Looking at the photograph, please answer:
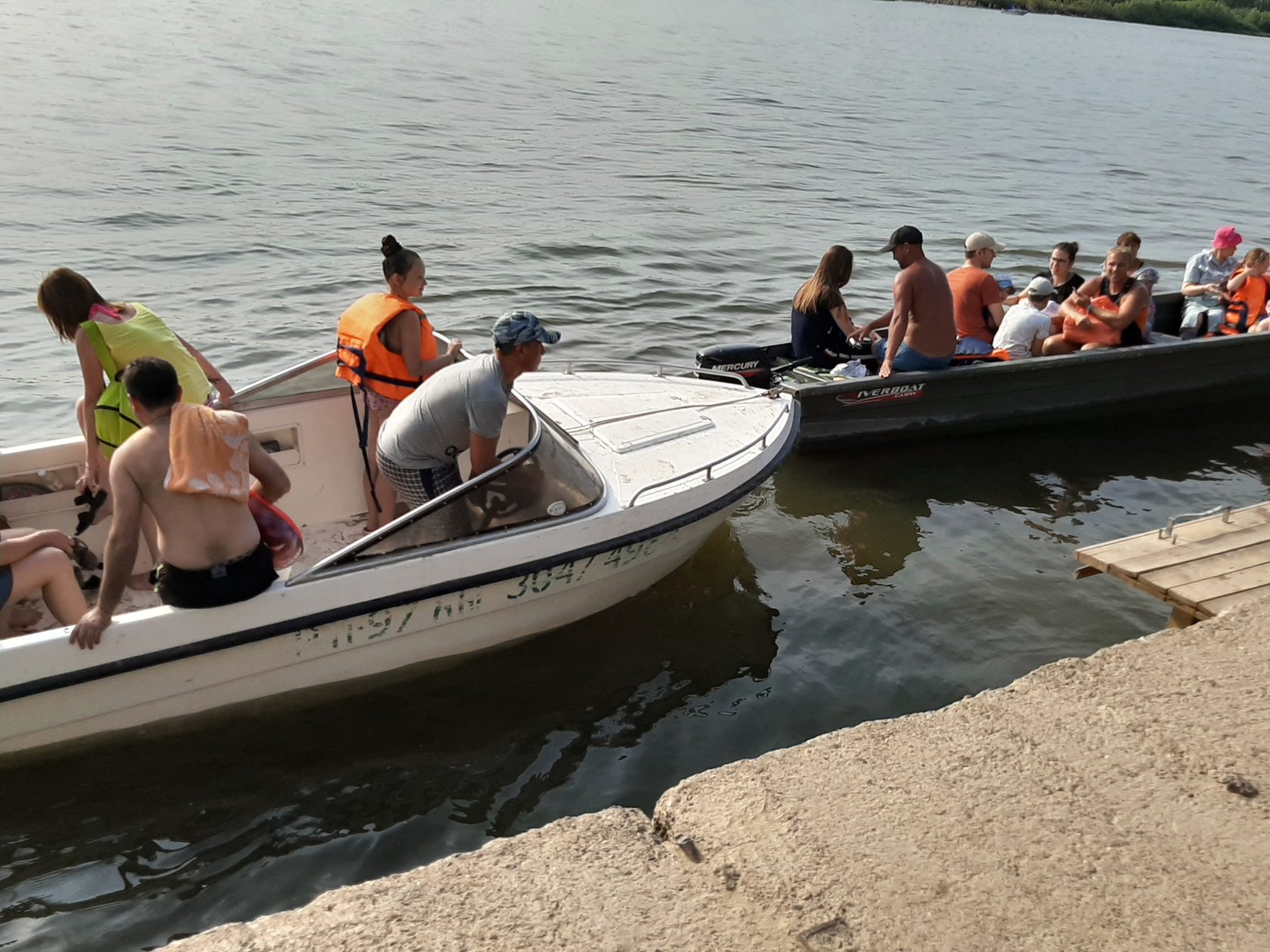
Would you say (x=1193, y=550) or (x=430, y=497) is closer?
(x=430, y=497)

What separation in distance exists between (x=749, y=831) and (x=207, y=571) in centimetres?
220

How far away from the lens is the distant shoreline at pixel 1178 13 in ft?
195

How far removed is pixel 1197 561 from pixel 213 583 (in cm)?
433

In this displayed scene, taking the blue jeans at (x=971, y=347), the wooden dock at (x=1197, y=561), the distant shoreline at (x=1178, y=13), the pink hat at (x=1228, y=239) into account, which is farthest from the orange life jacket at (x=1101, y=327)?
the distant shoreline at (x=1178, y=13)

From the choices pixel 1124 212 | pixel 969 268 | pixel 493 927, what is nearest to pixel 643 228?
pixel 969 268

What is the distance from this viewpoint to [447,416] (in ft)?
15.5

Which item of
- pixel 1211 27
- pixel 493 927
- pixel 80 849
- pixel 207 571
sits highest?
pixel 1211 27

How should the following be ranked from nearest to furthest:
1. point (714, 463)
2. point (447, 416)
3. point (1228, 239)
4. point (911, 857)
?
1. point (911, 857)
2. point (447, 416)
3. point (714, 463)
4. point (1228, 239)

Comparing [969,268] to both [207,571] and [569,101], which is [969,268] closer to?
[207,571]

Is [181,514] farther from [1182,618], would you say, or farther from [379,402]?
[1182,618]

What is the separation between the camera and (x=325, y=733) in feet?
15.7

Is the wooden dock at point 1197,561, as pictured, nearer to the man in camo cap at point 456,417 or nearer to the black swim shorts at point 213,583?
the man in camo cap at point 456,417

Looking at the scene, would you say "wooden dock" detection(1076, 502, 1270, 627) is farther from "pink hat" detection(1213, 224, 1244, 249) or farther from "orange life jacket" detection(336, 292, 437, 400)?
"pink hat" detection(1213, 224, 1244, 249)

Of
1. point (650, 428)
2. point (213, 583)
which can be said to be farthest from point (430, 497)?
point (650, 428)
